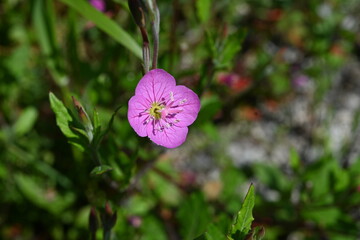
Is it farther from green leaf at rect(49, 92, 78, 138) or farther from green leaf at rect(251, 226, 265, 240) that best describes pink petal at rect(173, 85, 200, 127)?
green leaf at rect(251, 226, 265, 240)

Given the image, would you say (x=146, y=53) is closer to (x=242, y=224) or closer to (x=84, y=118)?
(x=84, y=118)

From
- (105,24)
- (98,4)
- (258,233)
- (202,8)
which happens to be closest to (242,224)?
(258,233)

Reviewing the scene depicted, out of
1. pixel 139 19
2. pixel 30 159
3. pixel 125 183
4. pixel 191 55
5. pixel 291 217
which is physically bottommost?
pixel 125 183

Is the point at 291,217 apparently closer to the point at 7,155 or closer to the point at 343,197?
the point at 343,197

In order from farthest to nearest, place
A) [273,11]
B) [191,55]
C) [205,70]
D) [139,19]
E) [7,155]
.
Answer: [273,11] → [191,55] → [7,155] → [205,70] → [139,19]

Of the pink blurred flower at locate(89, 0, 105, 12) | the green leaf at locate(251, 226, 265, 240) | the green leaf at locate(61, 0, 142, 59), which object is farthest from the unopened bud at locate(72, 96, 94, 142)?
the pink blurred flower at locate(89, 0, 105, 12)

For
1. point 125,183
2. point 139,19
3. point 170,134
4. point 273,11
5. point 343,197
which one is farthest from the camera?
point 273,11

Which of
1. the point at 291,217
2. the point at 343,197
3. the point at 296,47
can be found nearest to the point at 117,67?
the point at 291,217
